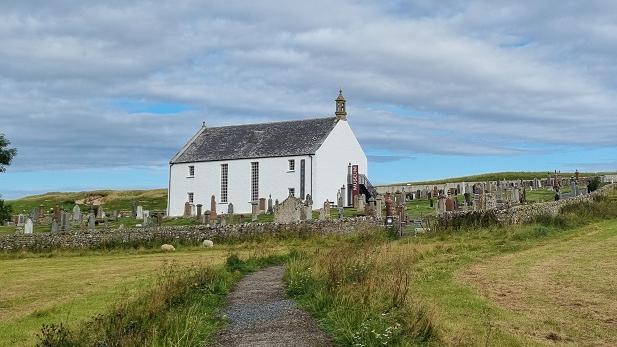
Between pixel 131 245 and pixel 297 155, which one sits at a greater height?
pixel 297 155

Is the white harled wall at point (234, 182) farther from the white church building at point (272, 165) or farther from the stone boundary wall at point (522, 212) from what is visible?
the stone boundary wall at point (522, 212)

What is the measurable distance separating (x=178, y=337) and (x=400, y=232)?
894 inches

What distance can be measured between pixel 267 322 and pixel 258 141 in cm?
4456

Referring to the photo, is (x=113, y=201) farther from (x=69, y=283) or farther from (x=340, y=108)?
(x=69, y=283)

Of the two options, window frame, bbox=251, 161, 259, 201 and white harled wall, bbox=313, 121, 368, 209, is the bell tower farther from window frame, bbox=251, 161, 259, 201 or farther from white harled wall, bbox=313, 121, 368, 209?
window frame, bbox=251, 161, 259, 201

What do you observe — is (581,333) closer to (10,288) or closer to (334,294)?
(334,294)

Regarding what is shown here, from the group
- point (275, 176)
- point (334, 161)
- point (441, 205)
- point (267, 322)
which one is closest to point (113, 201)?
point (275, 176)

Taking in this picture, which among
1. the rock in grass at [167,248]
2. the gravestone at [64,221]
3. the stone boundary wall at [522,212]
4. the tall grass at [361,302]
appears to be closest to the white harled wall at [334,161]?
the gravestone at [64,221]

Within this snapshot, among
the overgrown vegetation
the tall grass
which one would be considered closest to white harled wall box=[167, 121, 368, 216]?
the tall grass

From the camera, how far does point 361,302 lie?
34.9 ft

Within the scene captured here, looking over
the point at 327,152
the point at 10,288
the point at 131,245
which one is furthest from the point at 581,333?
the point at 327,152

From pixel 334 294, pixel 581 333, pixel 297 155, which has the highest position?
pixel 297 155

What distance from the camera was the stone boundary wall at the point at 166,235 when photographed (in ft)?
105

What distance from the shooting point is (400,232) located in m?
30.8
